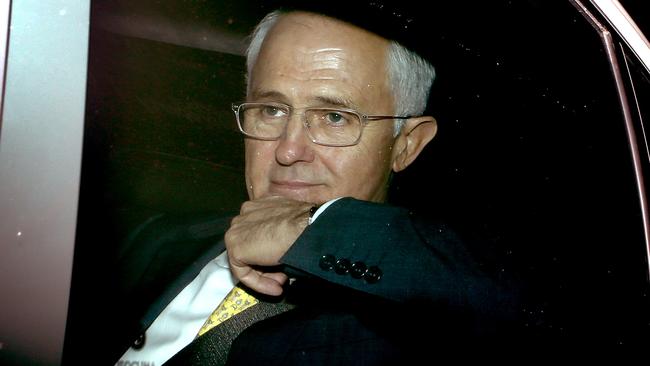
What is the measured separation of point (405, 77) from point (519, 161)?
80cm

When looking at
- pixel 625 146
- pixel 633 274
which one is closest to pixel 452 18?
pixel 625 146

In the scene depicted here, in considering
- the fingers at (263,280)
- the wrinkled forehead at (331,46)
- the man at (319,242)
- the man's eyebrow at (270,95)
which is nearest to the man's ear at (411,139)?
the man at (319,242)

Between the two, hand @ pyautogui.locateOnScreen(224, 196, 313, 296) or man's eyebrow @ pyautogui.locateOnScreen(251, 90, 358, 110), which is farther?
man's eyebrow @ pyautogui.locateOnScreen(251, 90, 358, 110)

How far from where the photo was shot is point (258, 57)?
213cm

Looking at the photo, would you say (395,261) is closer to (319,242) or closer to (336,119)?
(319,242)

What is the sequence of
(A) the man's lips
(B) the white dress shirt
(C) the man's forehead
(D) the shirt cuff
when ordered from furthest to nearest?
(A) the man's lips, (B) the white dress shirt, (C) the man's forehead, (D) the shirt cuff

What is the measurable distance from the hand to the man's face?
368 mm

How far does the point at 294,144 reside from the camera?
1920 millimetres

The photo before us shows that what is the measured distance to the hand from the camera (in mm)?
1398

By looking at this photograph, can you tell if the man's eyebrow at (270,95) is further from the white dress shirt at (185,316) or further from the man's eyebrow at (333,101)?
the white dress shirt at (185,316)

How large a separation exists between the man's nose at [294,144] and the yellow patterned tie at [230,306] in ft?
1.57

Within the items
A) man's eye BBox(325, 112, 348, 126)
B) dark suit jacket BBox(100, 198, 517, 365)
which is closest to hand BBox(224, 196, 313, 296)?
dark suit jacket BBox(100, 198, 517, 365)

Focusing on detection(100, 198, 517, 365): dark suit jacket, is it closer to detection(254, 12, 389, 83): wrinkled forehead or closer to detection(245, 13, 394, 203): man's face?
detection(245, 13, 394, 203): man's face

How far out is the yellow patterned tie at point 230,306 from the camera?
1719mm
